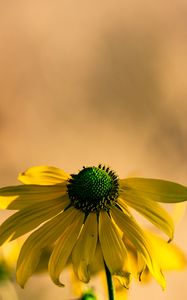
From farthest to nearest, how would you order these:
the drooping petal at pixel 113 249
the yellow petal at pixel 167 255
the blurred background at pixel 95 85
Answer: the blurred background at pixel 95 85, the yellow petal at pixel 167 255, the drooping petal at pixel 113 249

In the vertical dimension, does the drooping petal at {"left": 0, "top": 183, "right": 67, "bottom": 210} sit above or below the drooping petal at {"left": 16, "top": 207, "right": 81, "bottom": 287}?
above

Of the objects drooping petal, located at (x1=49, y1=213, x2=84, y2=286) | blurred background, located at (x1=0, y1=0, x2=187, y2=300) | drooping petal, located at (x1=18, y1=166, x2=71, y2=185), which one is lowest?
drooping petal, located at (x1=49, y1=213, x2=84, y2=286)

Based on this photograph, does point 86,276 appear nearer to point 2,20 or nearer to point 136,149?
point 136,149

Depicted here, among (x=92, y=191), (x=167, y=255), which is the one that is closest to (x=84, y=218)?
(x=92, y=191)

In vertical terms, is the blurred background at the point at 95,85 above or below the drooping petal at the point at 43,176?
above

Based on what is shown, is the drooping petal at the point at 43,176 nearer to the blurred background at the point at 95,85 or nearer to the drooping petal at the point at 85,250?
the drooping petal at the point at 85,250

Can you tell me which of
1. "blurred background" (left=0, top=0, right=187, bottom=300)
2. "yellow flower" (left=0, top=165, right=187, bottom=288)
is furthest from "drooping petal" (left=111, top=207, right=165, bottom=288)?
"blurred background" (left=0, top=0, right=187, bottom=300)

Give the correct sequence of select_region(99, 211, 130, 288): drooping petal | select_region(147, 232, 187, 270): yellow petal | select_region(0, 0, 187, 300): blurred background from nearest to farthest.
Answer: select_region(99, 211, 130, 288): drooping petal < select_region(147, 232, 187, 270): yellow petal < select_region(0, 0, 187, 300): blurred background

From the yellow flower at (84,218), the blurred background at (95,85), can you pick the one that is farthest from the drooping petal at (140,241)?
the blurred background at (95,85)

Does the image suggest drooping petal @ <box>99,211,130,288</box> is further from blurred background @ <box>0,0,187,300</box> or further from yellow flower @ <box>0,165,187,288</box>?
blurred background @ <box>0,0,187,300</box>
